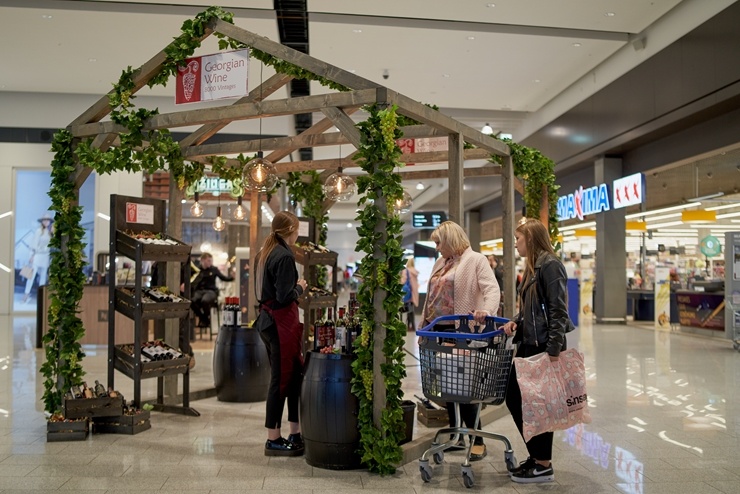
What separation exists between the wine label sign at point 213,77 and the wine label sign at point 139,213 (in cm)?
102

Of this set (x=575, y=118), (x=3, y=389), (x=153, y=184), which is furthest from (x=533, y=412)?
(x=153, y=184)

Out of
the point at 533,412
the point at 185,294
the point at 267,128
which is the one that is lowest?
the point at 533,412

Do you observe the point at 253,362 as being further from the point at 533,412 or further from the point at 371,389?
the point at 533,412

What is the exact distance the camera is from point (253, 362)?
6.79m

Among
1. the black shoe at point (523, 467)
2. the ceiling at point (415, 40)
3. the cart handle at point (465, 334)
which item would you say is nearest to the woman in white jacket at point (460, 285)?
the cart handle at point (465, 334)

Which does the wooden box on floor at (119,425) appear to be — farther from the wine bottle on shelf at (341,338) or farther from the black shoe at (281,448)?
the wine bottle on shelf at (341,338)

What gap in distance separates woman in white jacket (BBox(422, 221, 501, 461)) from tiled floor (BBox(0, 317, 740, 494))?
37cm

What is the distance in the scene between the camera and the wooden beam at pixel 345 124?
4664mm

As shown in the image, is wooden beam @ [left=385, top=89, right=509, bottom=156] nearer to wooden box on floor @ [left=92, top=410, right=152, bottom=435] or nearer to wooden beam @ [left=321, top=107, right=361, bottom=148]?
wooden beam @ [left=321, top=107, right=361, bottom=148]

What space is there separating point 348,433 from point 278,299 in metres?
0.97

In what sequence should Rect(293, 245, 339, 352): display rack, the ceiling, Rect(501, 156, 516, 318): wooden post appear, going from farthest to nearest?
1. the ceiling
2. Rect(293, 245, 339, 352): display rack
3. Rect(501, 156, 516, 318): wooden post

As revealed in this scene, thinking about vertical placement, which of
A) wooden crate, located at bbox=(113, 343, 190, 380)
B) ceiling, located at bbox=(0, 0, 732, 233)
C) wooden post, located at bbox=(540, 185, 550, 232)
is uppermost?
ceiling, located at bbox=(0, 0, 732, 233)

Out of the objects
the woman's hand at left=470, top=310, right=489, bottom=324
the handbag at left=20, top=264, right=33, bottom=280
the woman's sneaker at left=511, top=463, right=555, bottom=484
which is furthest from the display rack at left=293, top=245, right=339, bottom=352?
the handbag at left=20, top=264, right=33, bottom=280

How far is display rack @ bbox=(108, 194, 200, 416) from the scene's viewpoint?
5762 mm
